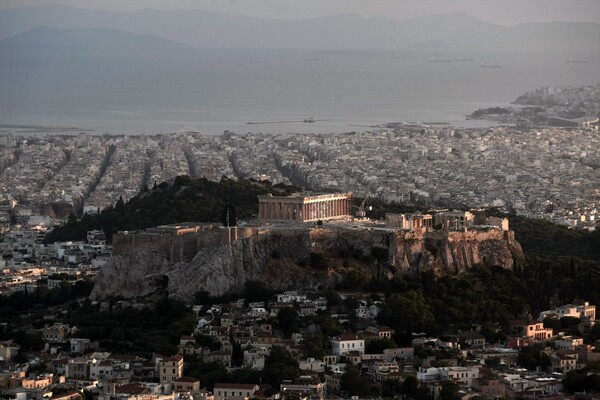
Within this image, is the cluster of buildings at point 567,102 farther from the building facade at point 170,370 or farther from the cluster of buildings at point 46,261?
the building facade at point 170,370

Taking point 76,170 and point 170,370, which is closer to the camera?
point 170,370

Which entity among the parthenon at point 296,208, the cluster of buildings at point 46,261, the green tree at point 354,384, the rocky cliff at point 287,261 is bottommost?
the cluster of buildings at point 46,261

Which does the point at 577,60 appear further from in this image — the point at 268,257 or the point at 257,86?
the point at 268,257

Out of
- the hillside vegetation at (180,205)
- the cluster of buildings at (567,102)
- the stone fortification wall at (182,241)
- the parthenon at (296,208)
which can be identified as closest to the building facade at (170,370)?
the stone fortification wall at (182,241)

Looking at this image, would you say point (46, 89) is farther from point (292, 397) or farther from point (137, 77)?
point (292, 397)

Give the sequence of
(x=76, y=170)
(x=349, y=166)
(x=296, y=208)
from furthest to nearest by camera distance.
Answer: (x=76, y=170)
(x=349, y=166)
(x=296, y=208)

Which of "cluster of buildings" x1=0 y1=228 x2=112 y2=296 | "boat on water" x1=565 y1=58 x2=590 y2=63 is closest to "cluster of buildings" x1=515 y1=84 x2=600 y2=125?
"boat on water" x1=565 y1=58 x2=590 y2=63

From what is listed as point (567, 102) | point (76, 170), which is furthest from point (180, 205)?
point (567, 102)
